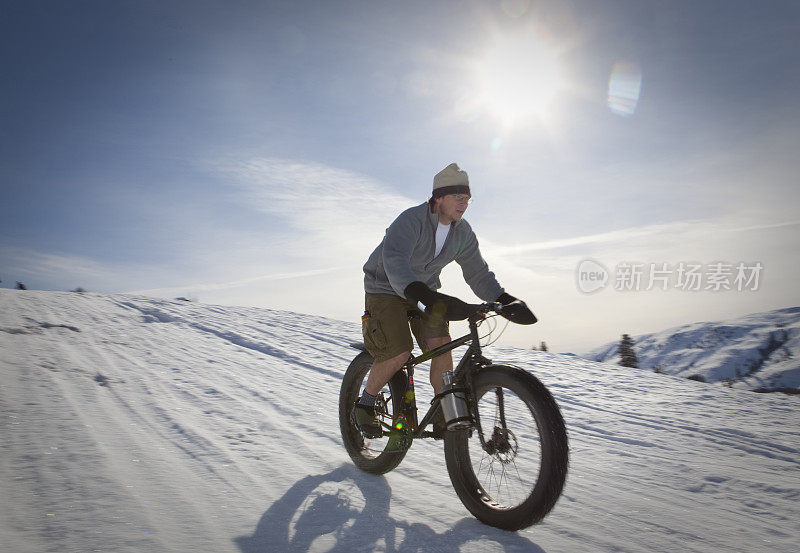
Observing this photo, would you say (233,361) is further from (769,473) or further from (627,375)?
(627,375)

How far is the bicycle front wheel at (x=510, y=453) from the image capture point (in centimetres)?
208

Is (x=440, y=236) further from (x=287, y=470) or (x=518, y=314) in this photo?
(x=287, y=470)

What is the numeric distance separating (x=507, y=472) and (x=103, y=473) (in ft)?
7.88

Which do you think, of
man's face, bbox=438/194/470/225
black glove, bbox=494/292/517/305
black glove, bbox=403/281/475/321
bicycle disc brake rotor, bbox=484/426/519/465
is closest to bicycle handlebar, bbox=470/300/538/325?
black glove, bbox=403/281/475/321

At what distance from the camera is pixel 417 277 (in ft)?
10.3

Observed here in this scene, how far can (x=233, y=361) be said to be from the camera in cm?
659

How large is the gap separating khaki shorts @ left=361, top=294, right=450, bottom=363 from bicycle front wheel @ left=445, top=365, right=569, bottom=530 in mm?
646

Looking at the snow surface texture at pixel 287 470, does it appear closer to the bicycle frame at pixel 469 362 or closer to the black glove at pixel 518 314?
the bicycle frame at pixel 469 362

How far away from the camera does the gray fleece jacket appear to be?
9.21 feet

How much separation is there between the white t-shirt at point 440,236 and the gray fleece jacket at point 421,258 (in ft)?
0.08

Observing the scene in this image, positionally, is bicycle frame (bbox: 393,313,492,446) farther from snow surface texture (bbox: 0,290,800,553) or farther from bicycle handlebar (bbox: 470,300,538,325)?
snow surface texture (bbox: 0,290,800,553)

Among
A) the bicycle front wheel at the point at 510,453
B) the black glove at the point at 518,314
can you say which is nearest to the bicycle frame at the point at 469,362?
the bicycle front wheel at the point at 510,453

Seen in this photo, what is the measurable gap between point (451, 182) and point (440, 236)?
1.33 feet

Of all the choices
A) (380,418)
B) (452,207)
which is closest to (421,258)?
(452,207)
